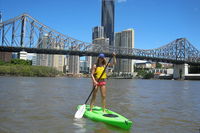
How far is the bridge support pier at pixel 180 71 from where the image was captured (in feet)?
298

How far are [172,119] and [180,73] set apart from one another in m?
90.2

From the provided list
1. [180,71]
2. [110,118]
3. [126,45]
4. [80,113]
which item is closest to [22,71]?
[180,71]

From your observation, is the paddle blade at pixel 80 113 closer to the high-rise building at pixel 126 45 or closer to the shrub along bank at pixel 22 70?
the shrub along bank at pixel 22 70

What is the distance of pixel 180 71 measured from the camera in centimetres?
9244

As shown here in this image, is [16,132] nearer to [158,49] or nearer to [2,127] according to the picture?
[2,127]

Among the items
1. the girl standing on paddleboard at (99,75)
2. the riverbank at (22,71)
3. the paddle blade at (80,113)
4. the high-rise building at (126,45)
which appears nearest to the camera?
the paddle blade at (80,113)

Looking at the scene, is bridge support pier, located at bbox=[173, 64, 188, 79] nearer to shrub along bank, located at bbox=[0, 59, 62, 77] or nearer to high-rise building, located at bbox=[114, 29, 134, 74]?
shrub along bank, located at bbox=[0, 59, 62, 77]

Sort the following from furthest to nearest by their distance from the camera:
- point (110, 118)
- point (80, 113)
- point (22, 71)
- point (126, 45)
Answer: point (126, 45)
point (22, 71)
point (80, 113)
point (110, 118)

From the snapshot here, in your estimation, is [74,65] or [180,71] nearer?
[180,71]

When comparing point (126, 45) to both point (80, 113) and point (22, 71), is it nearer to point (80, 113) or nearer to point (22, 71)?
point (22, 71)

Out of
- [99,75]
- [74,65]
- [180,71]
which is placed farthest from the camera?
[74,65]

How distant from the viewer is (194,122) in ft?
20.7

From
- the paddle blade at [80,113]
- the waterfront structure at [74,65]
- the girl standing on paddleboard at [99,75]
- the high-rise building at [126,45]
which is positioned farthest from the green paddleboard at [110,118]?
the waterfront structure at [74,65]

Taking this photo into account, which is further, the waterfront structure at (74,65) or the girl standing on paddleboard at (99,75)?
the waterfront structure at (74,65)
